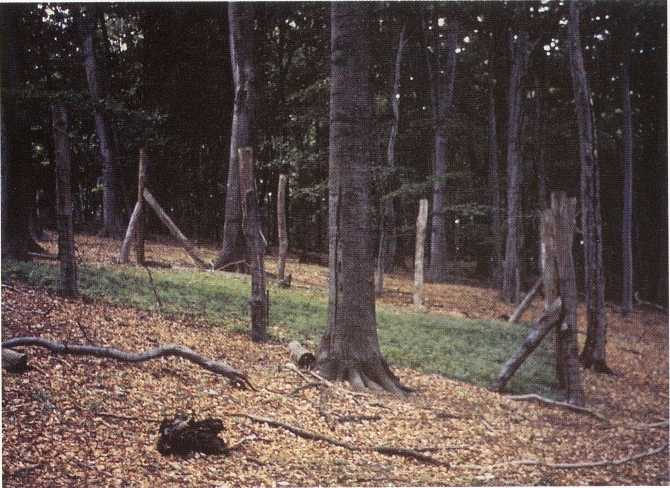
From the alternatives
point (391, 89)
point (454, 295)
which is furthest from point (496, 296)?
point (391, 89)

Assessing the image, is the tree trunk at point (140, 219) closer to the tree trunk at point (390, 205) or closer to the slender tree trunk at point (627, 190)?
the tree trunk at point (390, 205)

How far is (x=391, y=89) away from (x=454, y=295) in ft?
18.8

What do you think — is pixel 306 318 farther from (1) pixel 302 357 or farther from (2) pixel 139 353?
(2) pixel 139 353

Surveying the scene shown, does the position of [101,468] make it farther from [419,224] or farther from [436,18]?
[436,18]

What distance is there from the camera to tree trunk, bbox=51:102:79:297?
19.0ft

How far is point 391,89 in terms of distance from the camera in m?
14.3

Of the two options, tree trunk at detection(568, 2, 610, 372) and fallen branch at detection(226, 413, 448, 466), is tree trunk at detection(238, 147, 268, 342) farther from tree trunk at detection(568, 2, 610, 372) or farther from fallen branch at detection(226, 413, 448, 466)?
tree trunk at detection(568, 2, 610, 372)

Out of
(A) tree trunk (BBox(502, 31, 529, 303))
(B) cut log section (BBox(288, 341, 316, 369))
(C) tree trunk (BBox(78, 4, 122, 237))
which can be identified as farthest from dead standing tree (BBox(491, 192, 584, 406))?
(A) tree trunk (BBox(502, 31, 529, 303))

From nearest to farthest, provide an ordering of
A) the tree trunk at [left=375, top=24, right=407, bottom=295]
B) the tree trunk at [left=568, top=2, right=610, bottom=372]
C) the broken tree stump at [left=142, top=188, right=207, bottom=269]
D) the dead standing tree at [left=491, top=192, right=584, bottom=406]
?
the broken tree stump at [left=142, top=188, right=207, bottom=269]
the dead standing tree at [left=491, top=192, right=584, bottom=406]
the tree trunk at [left=568, top=2, right=610, bottom=372]
the tree trunk at [left=375, top=24, right=407, bottom=295]

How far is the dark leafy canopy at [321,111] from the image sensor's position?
6.01 m

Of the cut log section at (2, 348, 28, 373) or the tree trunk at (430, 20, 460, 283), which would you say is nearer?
the cut log section at (2, 348, 28, 373)

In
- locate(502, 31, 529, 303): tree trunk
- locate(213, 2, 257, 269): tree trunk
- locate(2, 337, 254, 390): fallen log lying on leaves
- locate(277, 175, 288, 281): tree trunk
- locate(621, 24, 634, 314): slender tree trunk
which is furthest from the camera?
locate(502, 31, 529, 303): tree trunk

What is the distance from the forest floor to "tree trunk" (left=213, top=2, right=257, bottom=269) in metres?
1.02

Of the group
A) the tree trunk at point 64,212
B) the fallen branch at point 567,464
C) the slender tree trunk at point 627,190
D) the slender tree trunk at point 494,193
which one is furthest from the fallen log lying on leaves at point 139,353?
the slender tree trunk at point 627,190
